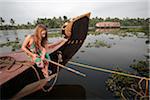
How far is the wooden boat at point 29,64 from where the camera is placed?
3.06 metres

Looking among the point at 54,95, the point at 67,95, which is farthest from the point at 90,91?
the point at 54,95

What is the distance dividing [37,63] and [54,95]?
2.15 metres

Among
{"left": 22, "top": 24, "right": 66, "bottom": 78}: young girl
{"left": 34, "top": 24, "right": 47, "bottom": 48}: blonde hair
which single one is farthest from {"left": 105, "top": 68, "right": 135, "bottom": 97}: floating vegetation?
{"left": 34, "top": 24, "right": 47, "bottom": 48}: blonde hair

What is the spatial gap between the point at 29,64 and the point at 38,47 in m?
0.40

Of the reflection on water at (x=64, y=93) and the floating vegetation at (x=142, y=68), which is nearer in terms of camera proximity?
the reflection on water at (x=64, y=93)

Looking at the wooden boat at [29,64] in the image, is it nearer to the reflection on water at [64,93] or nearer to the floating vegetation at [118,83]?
the reflection on water at [64,93]

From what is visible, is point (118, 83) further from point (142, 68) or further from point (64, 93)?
point (142, 68)

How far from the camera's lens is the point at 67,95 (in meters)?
5.25

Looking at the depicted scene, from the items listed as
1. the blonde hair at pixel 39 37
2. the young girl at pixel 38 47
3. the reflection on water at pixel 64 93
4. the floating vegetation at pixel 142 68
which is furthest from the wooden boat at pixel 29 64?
the floating vegetation at pixel 142 68

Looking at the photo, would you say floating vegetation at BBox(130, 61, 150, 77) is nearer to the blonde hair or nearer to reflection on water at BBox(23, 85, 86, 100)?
reflection on water at BBox(23, 85, 86, 100)

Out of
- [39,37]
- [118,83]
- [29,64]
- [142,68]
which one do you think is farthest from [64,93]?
[142,68]

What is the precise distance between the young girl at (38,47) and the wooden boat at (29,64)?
0.48 feet

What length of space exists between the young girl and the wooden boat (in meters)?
0.15

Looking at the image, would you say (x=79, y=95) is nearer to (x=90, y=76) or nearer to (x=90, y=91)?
(x=90, y=91)
